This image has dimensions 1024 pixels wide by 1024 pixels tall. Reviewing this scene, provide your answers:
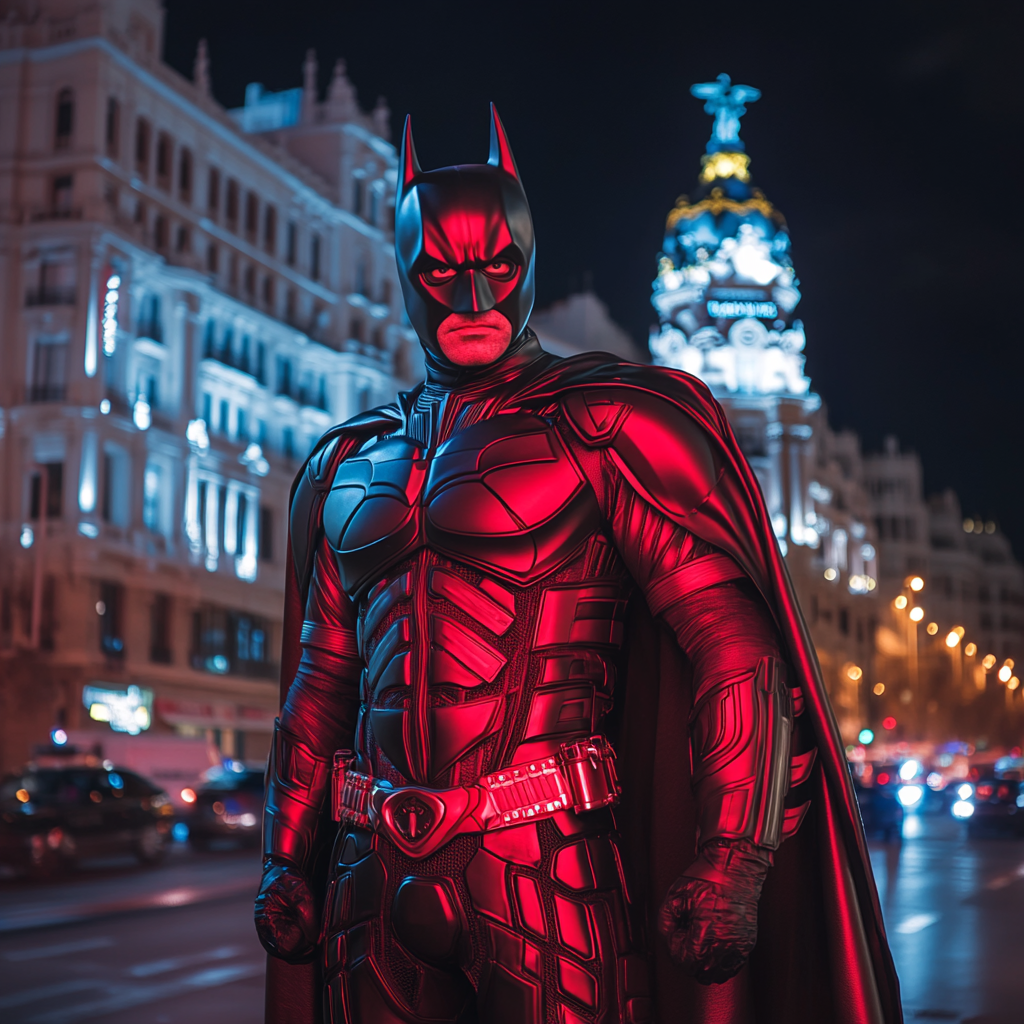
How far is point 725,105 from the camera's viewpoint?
89625mm

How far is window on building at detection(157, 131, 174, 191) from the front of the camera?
4156cm

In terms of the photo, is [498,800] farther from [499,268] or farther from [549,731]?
[499,268]

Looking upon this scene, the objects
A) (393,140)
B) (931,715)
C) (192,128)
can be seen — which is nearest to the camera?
(192,128)

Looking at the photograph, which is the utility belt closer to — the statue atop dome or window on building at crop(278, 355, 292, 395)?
window on building at crop(278, 355, 292, 395)

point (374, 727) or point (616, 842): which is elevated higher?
point (374, 727)

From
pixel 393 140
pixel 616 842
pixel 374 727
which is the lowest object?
pixel 616 842

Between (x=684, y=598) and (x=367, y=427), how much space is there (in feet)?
2.93

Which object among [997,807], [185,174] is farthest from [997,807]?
[185,174]

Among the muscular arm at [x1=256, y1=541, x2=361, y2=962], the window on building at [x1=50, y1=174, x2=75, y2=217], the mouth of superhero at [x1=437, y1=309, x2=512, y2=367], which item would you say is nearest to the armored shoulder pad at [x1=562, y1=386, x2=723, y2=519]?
the mouth of superhero at [x1=437, y1=309, x2=512, y2=367]

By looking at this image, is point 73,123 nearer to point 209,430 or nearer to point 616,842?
point 209,430

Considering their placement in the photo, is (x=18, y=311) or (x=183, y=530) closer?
(x=18, y=311)

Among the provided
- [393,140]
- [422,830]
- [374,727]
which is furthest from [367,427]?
[393,140]

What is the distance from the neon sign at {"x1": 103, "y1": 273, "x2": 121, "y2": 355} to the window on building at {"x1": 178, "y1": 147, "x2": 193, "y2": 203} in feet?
16.8

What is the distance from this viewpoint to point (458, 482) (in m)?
3.03
